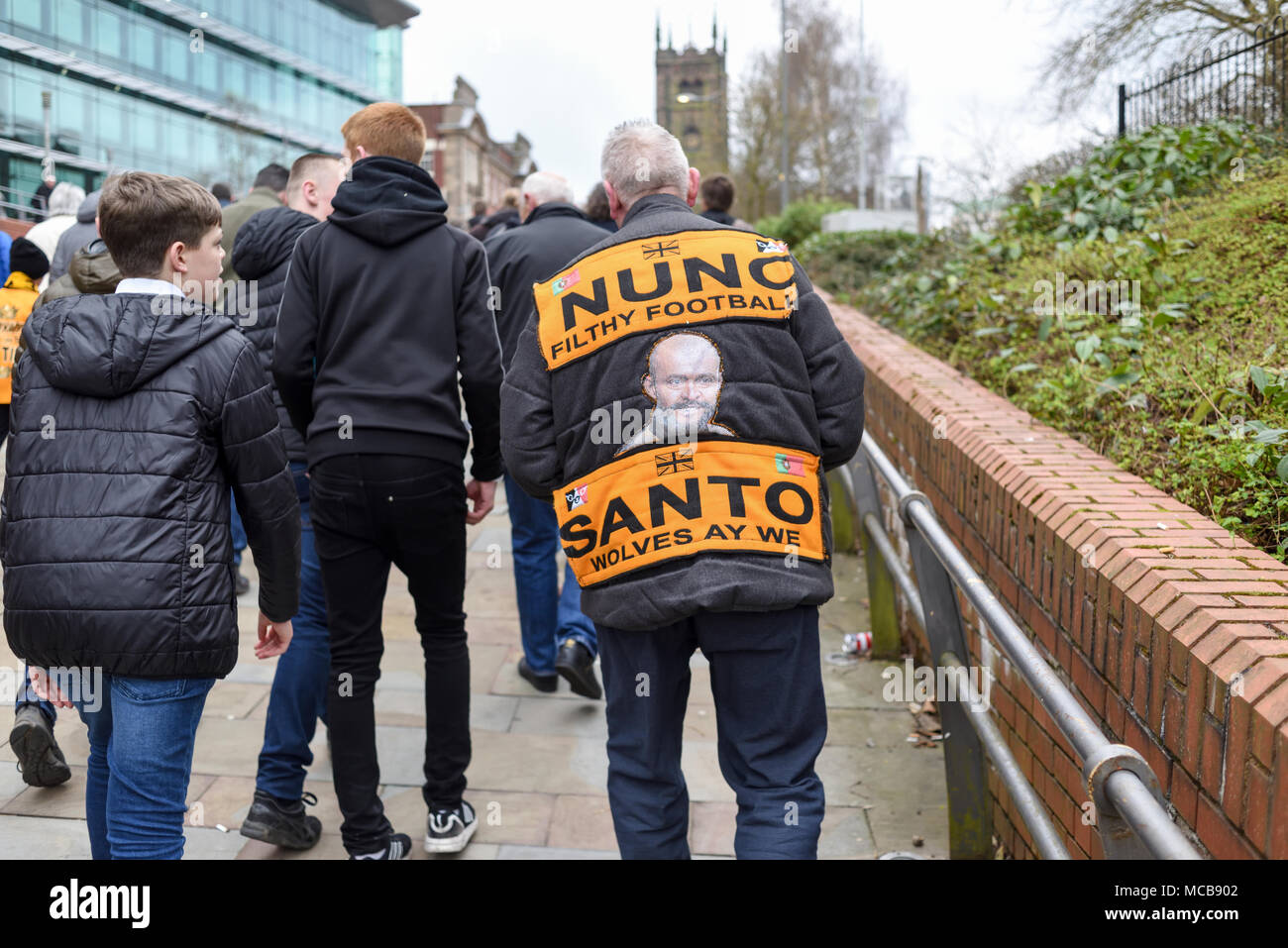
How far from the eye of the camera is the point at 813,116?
3628 centimetres

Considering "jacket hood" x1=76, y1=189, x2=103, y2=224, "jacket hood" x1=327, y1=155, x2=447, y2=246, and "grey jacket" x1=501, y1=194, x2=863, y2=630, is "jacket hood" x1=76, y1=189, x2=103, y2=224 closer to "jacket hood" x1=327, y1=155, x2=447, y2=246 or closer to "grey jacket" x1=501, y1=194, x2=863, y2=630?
"jacket hood" x1=327, y1=155, x2=447, y2=246

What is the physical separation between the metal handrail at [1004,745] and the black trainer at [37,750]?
2730 mm

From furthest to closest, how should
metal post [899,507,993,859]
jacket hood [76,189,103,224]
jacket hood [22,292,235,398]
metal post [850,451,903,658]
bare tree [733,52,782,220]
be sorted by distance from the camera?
bare tree [733,52,782,220] → jacket hood [76,189,103,224] → metal post [850,451,903,658] → metal post [899,507,993,859] → jacket hood [22,292,235,398]

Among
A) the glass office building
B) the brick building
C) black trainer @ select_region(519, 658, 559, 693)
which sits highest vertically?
the brick building

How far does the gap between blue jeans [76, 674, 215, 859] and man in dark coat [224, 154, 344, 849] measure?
3.04ft

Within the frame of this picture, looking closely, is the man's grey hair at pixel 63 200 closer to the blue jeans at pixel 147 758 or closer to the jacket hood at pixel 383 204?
the jacket hood at pixel 383 204

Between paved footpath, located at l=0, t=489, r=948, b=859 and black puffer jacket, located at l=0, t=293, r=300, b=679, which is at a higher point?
black puffer jacket, located at l=0, t=293, r=300, b=679

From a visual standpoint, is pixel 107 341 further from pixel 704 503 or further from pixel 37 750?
pixel 37 750

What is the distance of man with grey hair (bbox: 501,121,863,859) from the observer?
2445mm

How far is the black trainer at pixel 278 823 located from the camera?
3.44 m

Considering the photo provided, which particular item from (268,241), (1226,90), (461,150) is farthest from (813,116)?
(461,150)

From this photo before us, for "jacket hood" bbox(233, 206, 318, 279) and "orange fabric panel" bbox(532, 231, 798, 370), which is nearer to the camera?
"orange fabric panel" bbox(532, 231, 798, 370)

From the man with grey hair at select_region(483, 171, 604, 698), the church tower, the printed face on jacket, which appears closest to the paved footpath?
the man with grey hair at select_region(483, 171, 604, 698)

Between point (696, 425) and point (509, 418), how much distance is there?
473mm
